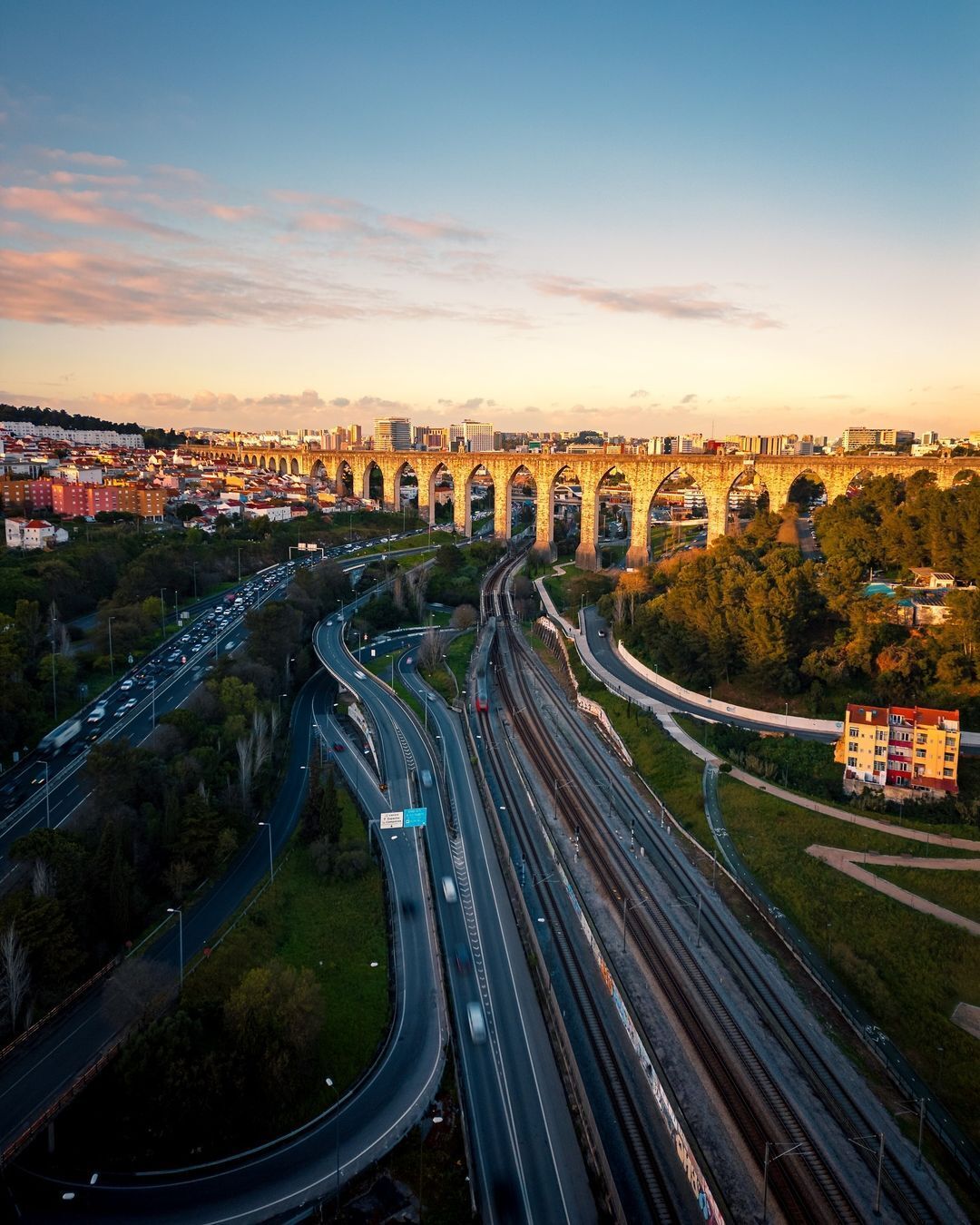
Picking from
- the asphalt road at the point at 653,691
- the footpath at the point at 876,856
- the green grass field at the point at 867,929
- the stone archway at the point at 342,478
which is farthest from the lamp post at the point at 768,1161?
the stone archway at the point at 342,478

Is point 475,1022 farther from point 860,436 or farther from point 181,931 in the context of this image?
point 860,436

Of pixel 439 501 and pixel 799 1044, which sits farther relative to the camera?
pixel 439 501

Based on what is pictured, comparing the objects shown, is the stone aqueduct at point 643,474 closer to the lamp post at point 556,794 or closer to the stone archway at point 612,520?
the stone archway at point 612,520

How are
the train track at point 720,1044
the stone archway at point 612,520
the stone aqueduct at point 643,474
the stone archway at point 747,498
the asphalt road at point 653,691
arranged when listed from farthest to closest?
1. the stone archway at point 612,520
2. the stone archway at point 747,498
3. the stone aqueduct at point 643,474
4. the asphalt road at point 653,691
5. the train track at point 720,1044

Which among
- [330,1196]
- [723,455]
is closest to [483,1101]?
[330,1196]

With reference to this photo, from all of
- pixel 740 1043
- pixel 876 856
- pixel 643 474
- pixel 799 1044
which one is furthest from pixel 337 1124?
pixel 643 474

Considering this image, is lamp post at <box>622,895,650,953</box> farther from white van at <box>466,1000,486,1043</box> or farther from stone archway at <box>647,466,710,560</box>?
stone archway at <box>647,466,710,560</box>

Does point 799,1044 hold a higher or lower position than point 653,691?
lower
